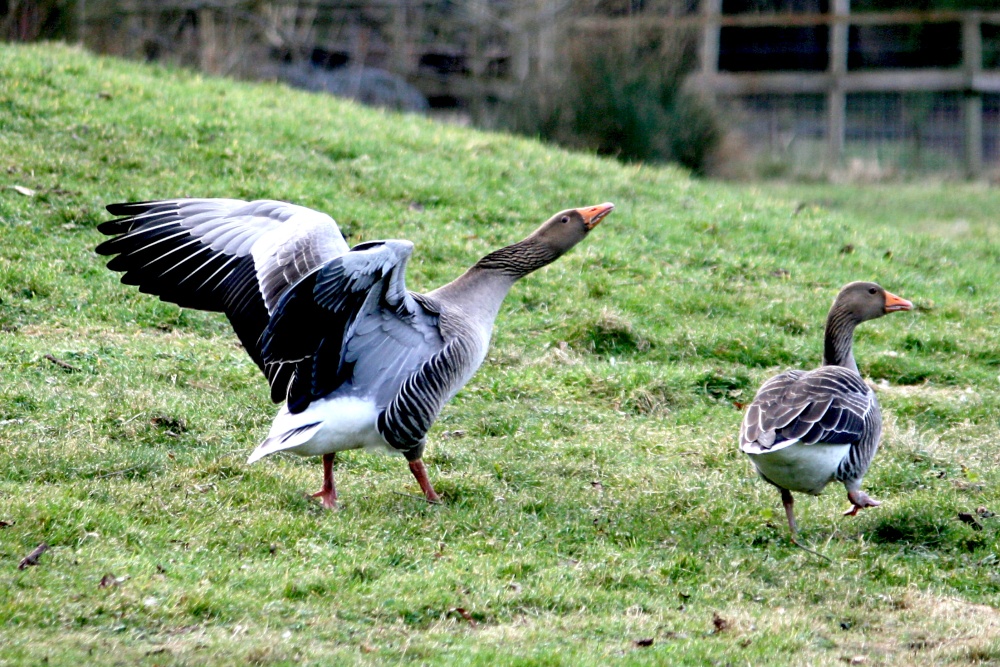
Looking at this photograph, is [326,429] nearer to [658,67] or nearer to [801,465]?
[801,465]

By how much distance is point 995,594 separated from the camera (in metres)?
5.28

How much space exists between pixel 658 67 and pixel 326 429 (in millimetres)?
14689

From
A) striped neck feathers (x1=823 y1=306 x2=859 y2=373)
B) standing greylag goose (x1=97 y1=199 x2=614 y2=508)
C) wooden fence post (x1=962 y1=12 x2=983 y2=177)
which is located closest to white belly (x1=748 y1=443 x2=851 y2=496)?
striped neck feathers (x1=823 y1=306 x2=859 y2=373)

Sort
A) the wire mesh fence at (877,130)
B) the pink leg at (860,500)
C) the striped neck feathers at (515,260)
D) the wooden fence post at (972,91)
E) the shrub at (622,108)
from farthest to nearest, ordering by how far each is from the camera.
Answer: the wire mesh fence at (877,130)
the wooden fence post at (972,91)
the shrub at (622,108)
the striped neck feathers at (515,260)
the pink leg at (860,500)

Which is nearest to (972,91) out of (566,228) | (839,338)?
(839,338)

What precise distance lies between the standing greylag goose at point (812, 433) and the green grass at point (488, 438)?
12.6 inches

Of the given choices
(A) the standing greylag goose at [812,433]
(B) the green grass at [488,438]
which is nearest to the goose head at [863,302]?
(A) the standing greylag goose at [812,433]

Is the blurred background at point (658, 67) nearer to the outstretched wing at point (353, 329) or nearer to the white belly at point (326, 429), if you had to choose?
the outstretched wing at point (353, 329)

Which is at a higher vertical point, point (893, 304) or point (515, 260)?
point (515, 260)

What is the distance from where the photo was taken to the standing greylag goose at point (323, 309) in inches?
212

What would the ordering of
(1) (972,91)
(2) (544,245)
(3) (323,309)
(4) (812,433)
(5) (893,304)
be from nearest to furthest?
(3) (323,309), (4) (812,433), (2) (544,245), (5) (893,304), (1) (972,91)

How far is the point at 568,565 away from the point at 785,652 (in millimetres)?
1172

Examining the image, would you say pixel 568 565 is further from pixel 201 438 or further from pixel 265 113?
pixel 265 113

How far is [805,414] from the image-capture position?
18.6 ft
